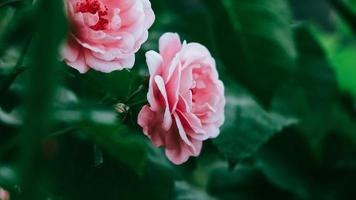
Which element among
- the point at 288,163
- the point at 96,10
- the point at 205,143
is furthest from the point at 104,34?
the point at 288,163

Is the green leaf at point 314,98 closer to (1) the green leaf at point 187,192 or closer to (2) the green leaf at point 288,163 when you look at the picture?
(2) the green leaf at point 288,163

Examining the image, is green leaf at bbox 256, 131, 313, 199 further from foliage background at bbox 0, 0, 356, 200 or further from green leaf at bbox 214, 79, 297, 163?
green leaf at bbox 214, 79, 297, 163

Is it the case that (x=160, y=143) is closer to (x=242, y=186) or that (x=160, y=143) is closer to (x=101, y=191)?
(x=101, y=191)

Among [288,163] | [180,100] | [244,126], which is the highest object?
[180,100]

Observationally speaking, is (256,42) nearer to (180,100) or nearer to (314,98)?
(314,98)

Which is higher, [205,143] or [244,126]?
[244,126]

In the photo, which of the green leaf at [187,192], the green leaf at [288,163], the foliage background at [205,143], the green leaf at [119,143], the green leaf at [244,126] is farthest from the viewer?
the green leaf at [288,163]

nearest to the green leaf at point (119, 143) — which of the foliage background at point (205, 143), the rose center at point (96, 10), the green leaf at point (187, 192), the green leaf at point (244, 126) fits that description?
the foliage background at point (205, 143)
